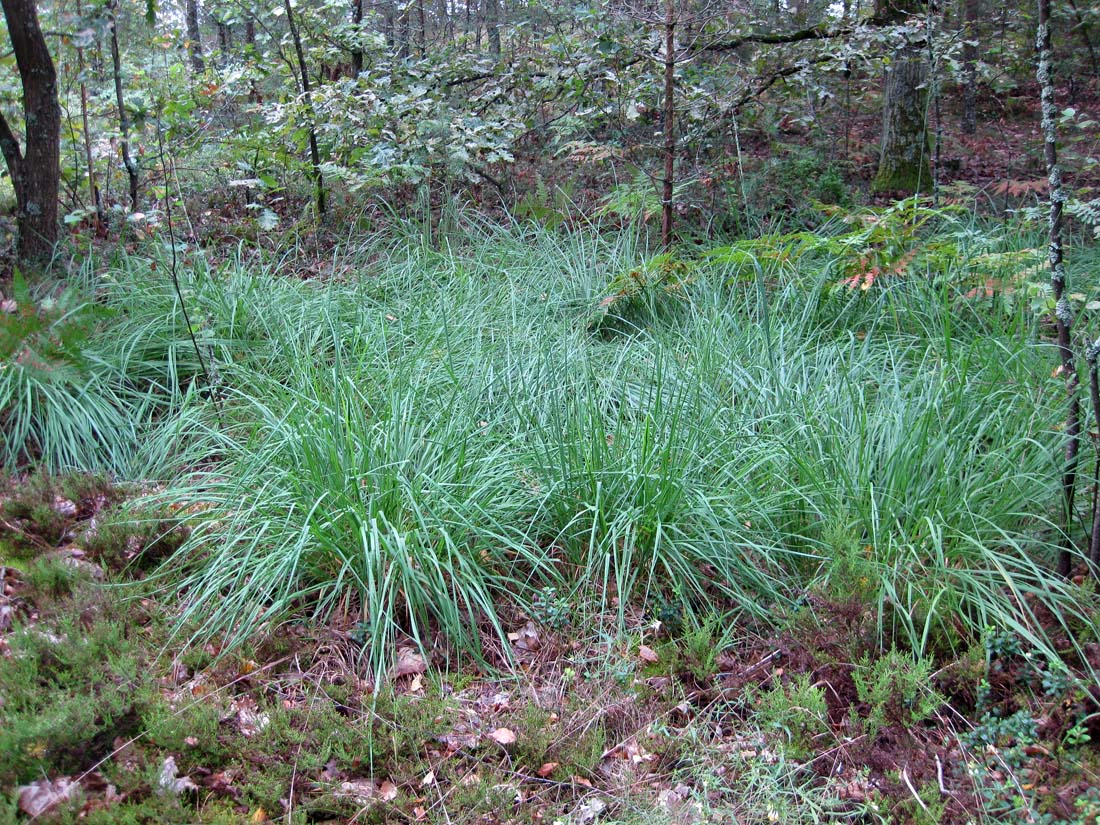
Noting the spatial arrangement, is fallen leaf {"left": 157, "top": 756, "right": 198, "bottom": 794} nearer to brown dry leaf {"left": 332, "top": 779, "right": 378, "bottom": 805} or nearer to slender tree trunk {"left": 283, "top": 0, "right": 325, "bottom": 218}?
brown dry leaf {"left": 332, "top": 779, "right": 378, "bottom": 805}

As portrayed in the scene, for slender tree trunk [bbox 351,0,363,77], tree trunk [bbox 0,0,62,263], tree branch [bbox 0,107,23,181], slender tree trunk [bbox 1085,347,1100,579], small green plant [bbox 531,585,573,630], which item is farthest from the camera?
slender tree trunk [bbox 351,0,363,77]

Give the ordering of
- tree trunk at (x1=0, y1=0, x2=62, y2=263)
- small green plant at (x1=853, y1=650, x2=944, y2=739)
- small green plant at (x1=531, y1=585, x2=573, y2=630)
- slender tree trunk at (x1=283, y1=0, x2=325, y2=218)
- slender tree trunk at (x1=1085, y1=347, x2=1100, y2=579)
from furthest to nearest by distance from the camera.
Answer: slender tree trunk at (x1=283, y1=0, x2=325, y2=218) → tree trunk at (x1=0, y1=0, x2=62, y2=263) → small green plant at (x1=531, y1=585, x2=573, y2=630) → slender tree trunk at (x1=1085, y1=347, x2=1100, y2=579) → small green plant at (x1=853, y1=650, x2=944, y2=739)

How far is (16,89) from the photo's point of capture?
5754 mm

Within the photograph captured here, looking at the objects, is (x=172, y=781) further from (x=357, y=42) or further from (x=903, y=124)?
(x=903, y=124)

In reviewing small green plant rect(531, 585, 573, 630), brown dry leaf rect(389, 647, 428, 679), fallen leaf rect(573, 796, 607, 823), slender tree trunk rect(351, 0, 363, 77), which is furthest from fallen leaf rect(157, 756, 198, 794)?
slender tree trunk rect(351, 0, 363, 77)

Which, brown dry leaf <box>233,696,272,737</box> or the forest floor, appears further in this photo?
brown dry leaf <box>233,696,272,737</box>

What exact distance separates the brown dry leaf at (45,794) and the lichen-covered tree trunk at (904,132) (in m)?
7.60

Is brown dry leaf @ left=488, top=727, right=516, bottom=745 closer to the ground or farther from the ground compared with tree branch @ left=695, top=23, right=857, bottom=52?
closer to the ground

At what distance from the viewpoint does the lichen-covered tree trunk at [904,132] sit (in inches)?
290

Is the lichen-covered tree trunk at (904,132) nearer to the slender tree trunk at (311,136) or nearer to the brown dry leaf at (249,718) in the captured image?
the slender tree trunk at (311,136)

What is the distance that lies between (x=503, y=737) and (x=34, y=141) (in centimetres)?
519

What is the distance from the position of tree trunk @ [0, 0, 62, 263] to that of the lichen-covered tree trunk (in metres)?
6.75

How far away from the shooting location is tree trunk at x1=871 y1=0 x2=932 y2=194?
731cm

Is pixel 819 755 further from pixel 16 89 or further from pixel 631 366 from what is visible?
pixel 16 89
